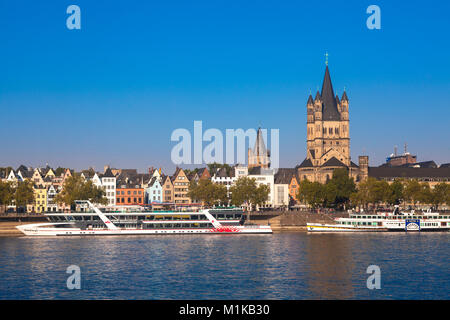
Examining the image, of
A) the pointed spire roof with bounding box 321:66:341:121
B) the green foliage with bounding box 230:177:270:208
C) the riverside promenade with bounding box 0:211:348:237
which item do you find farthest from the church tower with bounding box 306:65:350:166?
the riverside promenade with bounding box 0:211:348:237

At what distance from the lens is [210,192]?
481ft

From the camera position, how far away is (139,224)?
10450 cm

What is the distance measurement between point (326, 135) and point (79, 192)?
82054mm

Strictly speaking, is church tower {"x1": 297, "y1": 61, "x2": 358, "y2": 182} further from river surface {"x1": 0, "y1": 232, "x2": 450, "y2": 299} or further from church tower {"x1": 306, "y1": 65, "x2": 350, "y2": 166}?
river surface {"x1": 0, "y1": 232, "x2": 450, "y2": 299}

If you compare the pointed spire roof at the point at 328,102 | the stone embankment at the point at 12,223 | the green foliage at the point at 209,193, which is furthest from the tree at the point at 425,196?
the stone embankment at the point at 12,223

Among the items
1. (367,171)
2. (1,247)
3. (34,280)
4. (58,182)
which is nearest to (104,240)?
(1,247)

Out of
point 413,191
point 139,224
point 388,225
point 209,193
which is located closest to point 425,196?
point 413,191

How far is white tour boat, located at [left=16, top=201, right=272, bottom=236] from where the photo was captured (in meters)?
102

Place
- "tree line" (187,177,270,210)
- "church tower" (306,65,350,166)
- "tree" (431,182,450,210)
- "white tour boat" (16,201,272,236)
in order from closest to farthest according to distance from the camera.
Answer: "white tour boat" (16,201,272,236)
"tree line" (187,177,270,210)
"tree" (431,182,450,210)
"church tower" (306,65,350,166)

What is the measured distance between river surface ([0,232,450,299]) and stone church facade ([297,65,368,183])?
3675 inches

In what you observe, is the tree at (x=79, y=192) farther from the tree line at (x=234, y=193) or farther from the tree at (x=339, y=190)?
the tree at (x=339, y=190)
